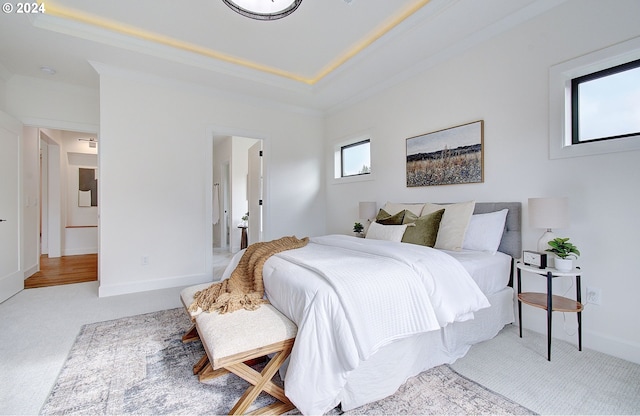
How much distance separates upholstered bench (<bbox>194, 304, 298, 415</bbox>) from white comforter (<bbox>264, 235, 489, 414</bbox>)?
11 cm

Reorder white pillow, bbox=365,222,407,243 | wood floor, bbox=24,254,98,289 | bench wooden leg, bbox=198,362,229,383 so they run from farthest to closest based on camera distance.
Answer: wood floor, bbox=24,254,98,289 → white pillow, bbox=365,222,407,243 → bench wooden leg, bbox=198,362,229,383

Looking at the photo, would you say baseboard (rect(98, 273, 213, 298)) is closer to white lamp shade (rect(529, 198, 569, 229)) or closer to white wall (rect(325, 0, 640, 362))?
white wall (rect(325, 0, 640, 362))

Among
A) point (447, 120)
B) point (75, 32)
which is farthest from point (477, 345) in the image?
point (75, 32)

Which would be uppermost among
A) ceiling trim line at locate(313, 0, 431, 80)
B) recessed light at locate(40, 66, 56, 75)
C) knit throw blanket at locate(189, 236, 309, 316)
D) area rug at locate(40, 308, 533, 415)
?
ceiling trim line at locate(313, 0, 431, 80)

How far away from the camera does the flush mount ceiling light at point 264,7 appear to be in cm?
221

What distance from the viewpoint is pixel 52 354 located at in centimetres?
205

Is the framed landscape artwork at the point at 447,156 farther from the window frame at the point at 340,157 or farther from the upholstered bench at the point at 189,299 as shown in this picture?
the upholstered bench at the point at 189,299

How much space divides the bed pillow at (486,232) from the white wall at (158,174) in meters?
3.01

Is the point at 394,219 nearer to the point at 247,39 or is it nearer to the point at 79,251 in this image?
the point at 247,39

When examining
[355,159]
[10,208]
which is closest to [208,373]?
[10,208]

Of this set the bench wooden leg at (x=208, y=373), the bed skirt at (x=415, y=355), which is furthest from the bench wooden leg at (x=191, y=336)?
the bed skirt at (x=415, y=355)

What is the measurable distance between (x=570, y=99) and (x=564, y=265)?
133 cm

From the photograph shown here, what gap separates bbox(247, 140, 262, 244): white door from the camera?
4.76 metres

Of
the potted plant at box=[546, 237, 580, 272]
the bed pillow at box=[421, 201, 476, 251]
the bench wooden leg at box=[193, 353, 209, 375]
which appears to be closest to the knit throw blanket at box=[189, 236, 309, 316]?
the bench wooden leg at box=[193, 353, 209, 375]
